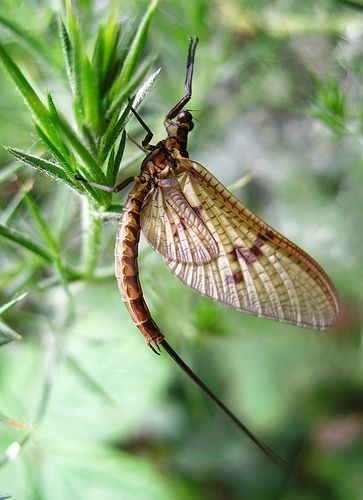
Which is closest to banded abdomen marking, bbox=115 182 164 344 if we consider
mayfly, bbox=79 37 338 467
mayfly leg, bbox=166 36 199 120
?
mayfly, bbox=79 37 338 467

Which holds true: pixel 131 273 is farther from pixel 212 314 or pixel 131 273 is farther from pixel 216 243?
pixel 212 314

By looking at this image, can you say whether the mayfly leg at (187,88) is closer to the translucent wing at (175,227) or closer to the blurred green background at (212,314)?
the translucent wing at (175,227)

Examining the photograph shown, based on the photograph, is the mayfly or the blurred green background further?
the blurred green background

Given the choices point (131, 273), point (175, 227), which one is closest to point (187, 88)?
point (175, 227)

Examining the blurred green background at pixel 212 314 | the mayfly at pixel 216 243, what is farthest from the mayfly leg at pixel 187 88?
the blurred green background at pixel 212 314

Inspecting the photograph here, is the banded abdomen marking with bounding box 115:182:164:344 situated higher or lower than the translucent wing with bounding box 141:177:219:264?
lower

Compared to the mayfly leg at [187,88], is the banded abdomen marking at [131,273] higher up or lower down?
lower down

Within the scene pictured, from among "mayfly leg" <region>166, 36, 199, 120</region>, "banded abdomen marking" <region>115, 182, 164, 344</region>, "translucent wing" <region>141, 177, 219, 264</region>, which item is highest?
"mayfly leg" <region>166, 36, 199, 120</region>

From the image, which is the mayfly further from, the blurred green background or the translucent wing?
the blurred green background
